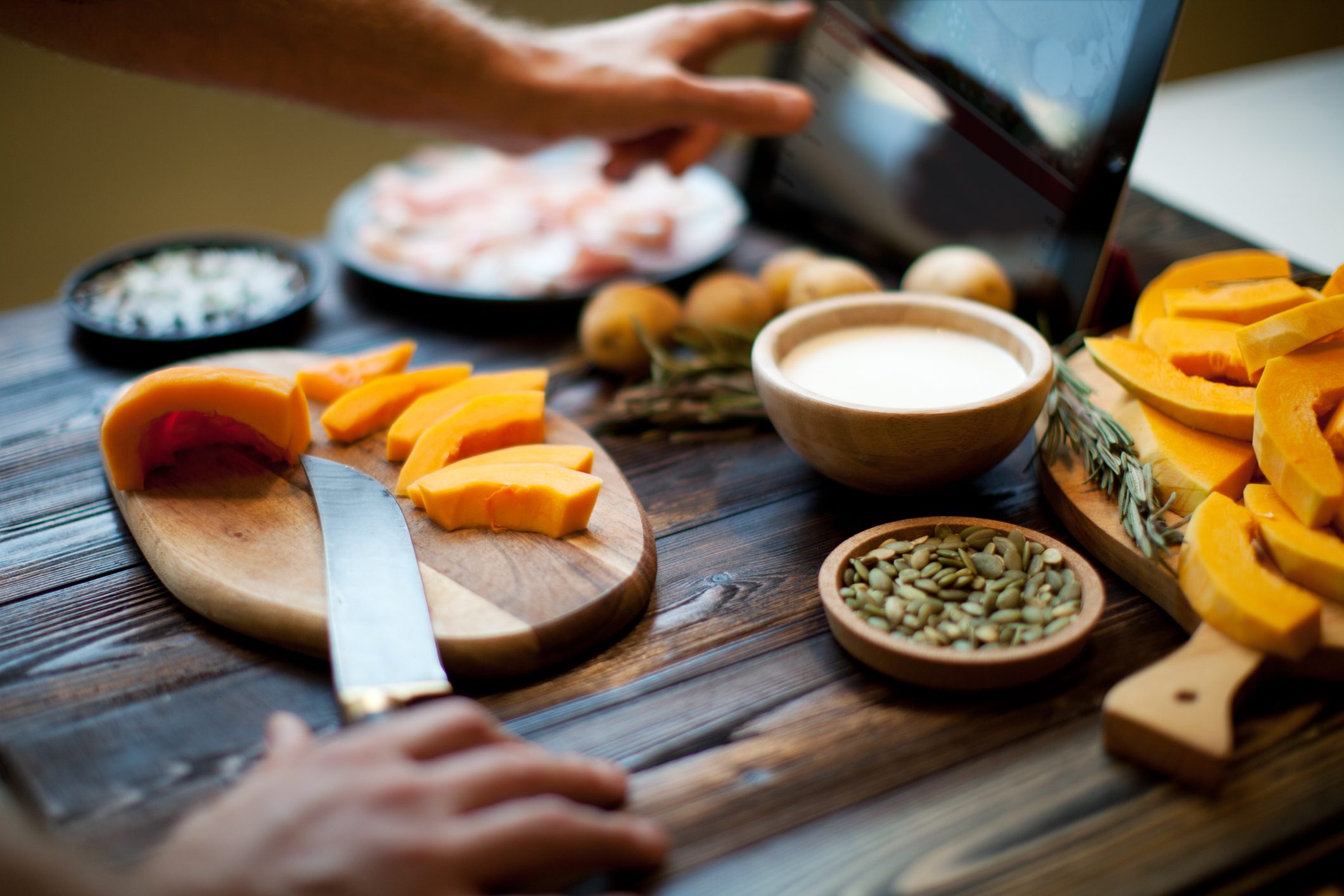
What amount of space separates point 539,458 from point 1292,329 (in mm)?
803

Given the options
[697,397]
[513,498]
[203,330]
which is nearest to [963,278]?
[697,397]

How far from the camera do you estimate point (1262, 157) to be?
2.20 meters

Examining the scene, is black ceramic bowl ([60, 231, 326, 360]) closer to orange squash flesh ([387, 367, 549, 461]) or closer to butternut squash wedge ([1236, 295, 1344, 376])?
orange squash flesh ([387, 367, 549, 461])

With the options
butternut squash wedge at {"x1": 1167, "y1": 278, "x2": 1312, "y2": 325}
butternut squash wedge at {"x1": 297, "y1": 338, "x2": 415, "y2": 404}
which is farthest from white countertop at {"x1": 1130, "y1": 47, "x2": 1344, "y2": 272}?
butternut squash wedge at {"x1": 297, "y1": 338, "x2": 415, "y2": 404}

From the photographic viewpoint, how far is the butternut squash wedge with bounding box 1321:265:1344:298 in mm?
1100

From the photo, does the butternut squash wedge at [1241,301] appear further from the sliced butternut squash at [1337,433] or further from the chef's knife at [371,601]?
the chef's knife at [371,601]

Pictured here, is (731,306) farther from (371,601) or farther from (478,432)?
(371,601)

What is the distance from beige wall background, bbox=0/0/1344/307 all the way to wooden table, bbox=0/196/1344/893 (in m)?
2.36

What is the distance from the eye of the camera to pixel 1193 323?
1.15 metres

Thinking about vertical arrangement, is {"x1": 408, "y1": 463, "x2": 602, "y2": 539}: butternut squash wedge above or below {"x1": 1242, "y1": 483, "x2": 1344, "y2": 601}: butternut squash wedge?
below

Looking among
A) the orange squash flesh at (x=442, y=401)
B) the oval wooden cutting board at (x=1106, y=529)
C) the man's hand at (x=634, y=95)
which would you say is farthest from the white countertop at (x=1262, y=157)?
→ the orange squash flesh at (x=442, y=401)

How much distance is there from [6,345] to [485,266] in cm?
77

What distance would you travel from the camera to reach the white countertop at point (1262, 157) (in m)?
1.87

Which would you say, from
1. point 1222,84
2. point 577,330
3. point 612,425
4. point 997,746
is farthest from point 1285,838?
point 1222,84
